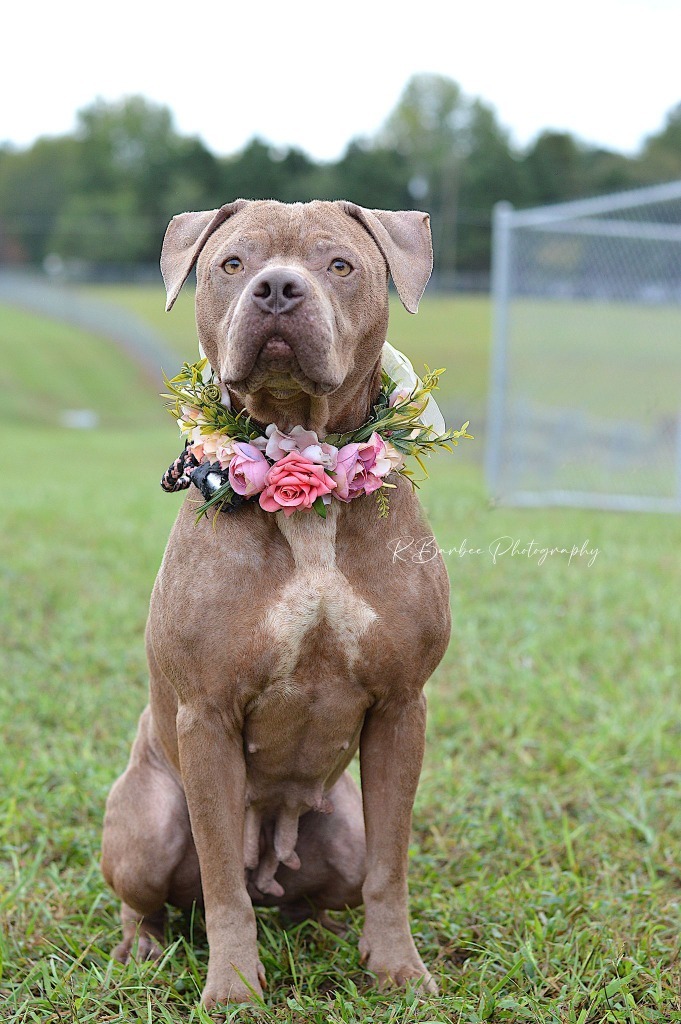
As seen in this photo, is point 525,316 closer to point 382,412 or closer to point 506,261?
point 506,261

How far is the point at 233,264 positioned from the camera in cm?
216

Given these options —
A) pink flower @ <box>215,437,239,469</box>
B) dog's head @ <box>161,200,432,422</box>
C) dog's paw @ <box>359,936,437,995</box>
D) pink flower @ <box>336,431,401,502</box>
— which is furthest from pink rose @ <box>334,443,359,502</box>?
dog's paw @ <box>359,936,437,995</box>

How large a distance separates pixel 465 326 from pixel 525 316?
7.81 metres

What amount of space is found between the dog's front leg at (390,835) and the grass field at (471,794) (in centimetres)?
9

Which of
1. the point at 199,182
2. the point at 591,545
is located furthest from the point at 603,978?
the point at 199,182

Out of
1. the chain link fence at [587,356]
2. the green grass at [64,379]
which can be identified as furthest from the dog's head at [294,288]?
the green grass at [64,379]

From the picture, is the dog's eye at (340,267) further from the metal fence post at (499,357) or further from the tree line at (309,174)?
the tree line at (309,174)

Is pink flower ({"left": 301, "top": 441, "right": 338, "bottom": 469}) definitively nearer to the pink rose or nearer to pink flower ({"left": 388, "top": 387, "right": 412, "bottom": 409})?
the pink rose

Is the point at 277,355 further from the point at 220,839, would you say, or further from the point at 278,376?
the point at 220,839

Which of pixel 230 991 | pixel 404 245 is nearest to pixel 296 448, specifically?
pixel 404 245

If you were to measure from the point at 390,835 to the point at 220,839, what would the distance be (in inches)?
15.4

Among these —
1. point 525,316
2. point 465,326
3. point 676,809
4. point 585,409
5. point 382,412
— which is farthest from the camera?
point 465,326

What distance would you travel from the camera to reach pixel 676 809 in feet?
11.0

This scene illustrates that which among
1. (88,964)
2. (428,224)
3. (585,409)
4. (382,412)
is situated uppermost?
(428,224)
